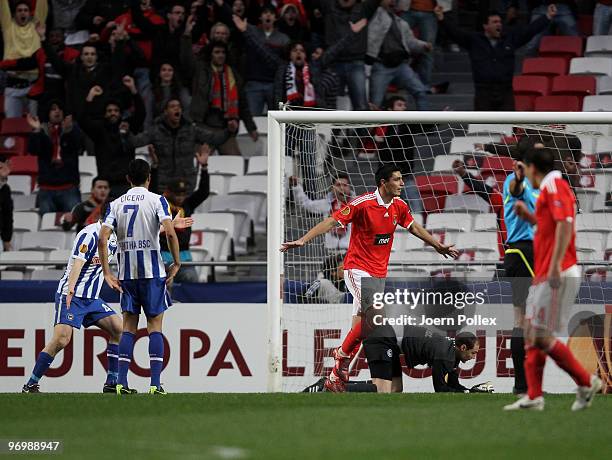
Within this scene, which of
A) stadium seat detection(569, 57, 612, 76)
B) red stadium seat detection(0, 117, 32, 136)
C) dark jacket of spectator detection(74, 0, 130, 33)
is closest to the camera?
stadium seat detection(569, 57, 612, 76)

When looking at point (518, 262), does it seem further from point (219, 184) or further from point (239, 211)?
point (219, 184)

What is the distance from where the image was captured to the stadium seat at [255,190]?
674 inches

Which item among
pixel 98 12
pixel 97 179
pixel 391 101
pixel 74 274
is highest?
pixel 98 12

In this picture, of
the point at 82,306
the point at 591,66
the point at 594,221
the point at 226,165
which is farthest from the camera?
the point at 591,66

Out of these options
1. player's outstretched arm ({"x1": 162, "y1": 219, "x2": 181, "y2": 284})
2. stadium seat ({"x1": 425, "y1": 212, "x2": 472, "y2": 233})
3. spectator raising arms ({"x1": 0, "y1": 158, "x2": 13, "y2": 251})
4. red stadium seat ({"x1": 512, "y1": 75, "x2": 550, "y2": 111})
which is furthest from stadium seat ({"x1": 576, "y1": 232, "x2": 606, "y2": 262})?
spectator raising arms ({"x1": 0, "y1": 158, "x2": 13, "y2": 251})

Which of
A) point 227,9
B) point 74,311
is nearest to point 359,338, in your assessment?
point 74,311

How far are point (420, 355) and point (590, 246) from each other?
257cm

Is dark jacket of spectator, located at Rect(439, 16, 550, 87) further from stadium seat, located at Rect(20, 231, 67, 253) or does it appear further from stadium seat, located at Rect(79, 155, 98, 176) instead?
stadium seat, located at Rect(20, 231, 67, 253)

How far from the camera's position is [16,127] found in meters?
19.4

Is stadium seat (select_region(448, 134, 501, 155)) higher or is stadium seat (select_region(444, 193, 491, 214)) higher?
stadium seat (select_region(448, 134, 501, 155))

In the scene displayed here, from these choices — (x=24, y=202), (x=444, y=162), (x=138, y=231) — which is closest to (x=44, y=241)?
(x=24, y=202)

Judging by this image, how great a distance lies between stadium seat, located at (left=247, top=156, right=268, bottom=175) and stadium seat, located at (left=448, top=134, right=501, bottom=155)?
2.87 m

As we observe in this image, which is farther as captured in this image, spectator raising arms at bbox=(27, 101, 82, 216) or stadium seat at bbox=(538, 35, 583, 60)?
stadium seat at bbox=(538, 35, 583, 60)

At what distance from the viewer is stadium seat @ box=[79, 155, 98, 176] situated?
58.9ft
